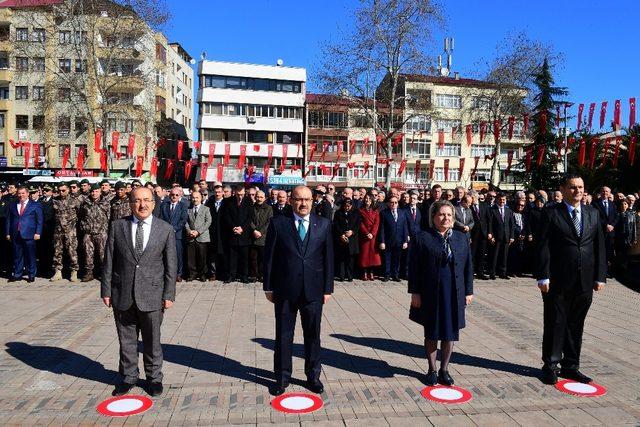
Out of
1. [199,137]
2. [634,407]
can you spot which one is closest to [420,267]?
[634,407]

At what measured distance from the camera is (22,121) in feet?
168

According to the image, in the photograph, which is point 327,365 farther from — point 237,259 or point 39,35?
point 39,35

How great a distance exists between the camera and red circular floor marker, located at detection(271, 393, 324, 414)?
186 inches

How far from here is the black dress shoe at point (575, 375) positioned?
5520 millimetres

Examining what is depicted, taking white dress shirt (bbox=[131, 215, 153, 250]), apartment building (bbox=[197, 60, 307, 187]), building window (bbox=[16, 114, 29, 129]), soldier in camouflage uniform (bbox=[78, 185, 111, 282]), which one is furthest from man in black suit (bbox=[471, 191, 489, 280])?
building window (bbox=[16, 114, 29, 129])

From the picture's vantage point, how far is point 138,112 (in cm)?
3422

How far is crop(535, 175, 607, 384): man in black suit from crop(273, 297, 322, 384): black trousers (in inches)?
96.5

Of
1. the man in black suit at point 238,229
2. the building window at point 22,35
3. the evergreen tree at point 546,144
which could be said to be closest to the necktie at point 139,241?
the man in black suit at point 238,229

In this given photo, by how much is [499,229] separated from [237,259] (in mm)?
6196

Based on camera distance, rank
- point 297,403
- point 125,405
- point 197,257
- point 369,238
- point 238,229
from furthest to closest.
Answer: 1. point 369,238
2. point 197,257
3. point 238,229
4. point 297,403
5. point 125,405

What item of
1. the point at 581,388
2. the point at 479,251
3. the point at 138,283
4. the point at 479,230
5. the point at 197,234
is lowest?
the point at 581,388

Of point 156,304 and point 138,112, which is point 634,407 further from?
point 138,112

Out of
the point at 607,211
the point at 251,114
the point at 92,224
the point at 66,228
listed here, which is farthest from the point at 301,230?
the point at 251,114

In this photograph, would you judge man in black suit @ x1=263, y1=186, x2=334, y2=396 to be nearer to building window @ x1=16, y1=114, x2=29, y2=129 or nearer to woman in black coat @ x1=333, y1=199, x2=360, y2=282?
woman in black coat @ x1=333, y1=199, x2=360, y2=282
